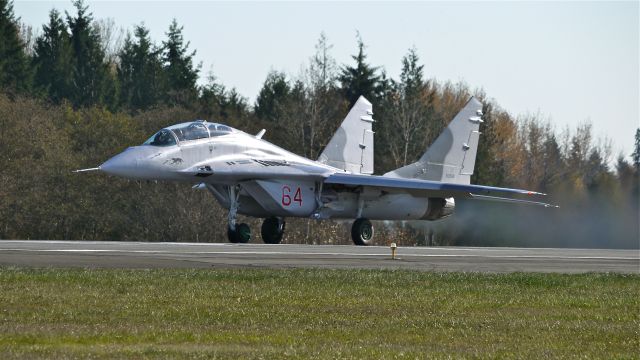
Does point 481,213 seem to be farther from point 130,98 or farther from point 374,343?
point 130,98

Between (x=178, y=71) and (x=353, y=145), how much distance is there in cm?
4635

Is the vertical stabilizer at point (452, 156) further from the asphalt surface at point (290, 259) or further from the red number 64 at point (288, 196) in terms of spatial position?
the asphalt surface at point (290, 259)

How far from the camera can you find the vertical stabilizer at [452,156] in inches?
1591

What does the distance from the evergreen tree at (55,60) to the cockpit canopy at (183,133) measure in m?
53.3

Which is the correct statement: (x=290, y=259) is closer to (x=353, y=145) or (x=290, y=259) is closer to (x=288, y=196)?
(x=288, y=196)

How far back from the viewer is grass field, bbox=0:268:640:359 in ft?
36.9

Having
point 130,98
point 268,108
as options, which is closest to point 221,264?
point 268,108

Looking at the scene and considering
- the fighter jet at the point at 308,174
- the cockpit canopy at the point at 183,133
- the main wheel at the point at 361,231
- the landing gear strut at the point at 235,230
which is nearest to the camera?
the cockpit canopy at the point at 183,133

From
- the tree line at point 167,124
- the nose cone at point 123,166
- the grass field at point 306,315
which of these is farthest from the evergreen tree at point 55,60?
the grass field at point 306,315

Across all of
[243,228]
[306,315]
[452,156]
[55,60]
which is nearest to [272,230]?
[243,228]

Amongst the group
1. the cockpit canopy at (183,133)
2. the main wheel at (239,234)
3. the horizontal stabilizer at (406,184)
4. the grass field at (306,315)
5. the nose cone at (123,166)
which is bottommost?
the grass field at (306,315)

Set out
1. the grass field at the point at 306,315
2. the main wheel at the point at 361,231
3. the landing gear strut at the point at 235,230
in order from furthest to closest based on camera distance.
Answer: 1. the main wheel at the point at 361,231
2. the landing gear strut at the point at 235,230
3. the grass field at the point at 306,315

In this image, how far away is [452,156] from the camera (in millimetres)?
40500

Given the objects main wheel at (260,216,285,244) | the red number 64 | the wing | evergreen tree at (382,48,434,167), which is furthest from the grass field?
evergreen tree at (382,48,434,167)
